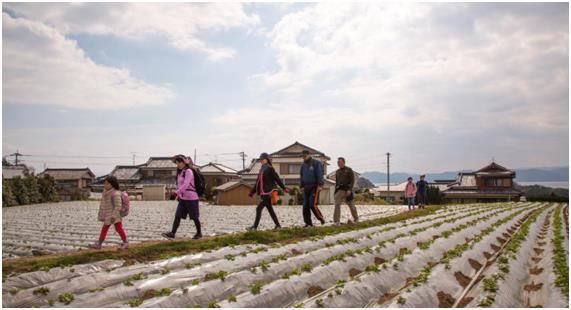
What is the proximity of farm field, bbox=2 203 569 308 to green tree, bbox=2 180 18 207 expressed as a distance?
2764cm

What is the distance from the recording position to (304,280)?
5.95 m

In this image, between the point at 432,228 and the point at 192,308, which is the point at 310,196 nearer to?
the point at 432,228

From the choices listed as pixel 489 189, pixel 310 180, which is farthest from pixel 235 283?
pixel 489 189

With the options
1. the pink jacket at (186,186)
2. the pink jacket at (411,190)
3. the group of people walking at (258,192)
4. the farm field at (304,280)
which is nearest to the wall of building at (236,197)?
the pink jacket at (411,190)

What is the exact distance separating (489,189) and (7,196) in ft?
149

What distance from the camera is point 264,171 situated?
10.5 meters

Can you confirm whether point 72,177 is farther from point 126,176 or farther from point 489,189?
point 489,189

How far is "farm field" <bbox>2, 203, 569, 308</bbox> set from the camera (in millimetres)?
5117

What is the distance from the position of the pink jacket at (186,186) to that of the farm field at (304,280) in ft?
4.99

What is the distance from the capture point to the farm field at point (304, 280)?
201 inches

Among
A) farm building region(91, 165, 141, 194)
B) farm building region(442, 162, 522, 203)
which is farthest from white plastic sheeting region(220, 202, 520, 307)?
farm building region(91, 165, 141, 194)

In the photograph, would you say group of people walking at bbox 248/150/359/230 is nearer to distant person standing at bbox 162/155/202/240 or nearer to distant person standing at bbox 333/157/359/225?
distant person standing at bbox 333/157/359/225

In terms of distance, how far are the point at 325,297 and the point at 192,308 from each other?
1528 mm

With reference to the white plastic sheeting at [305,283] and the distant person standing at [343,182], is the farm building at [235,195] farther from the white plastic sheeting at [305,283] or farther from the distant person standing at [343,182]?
the white plastic sheeting at [305,283]
